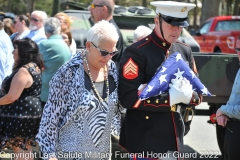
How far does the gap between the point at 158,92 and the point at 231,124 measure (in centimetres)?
126

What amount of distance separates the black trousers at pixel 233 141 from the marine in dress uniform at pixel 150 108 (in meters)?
0.87

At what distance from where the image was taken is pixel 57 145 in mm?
3838

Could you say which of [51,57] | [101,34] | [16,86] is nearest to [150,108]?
[101,34]

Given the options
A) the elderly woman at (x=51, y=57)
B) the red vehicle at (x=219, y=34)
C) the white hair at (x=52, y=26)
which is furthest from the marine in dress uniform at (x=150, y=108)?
the red vehicle at (x=219, y=34)

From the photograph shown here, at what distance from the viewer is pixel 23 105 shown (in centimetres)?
603

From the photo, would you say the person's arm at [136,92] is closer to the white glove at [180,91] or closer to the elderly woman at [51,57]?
the white glove at [180,91]

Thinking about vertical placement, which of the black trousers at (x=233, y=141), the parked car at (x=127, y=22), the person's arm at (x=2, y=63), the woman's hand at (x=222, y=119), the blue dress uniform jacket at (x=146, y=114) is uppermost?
the blue dress uniform jacket at (x=146, y=114)

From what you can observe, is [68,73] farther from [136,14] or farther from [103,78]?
[136,14]

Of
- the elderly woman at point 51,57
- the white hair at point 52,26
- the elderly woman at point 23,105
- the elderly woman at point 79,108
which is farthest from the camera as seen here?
the white hair at point 52,26

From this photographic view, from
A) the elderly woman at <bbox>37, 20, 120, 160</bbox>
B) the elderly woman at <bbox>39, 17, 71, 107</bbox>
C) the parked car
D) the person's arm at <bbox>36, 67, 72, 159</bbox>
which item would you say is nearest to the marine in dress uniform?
the elderly woman at <bbox>37, 20, 120, 160</bbox>

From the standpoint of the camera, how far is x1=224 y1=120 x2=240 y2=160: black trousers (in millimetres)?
4828

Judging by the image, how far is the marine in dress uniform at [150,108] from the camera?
4.01 metres

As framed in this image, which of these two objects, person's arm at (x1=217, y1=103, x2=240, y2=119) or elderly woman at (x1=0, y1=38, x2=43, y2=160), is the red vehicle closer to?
elderly woman at (x1=0, y1=38, x2=43, y2=160)

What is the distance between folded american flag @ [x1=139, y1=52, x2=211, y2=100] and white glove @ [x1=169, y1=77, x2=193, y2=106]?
0.15 ft
